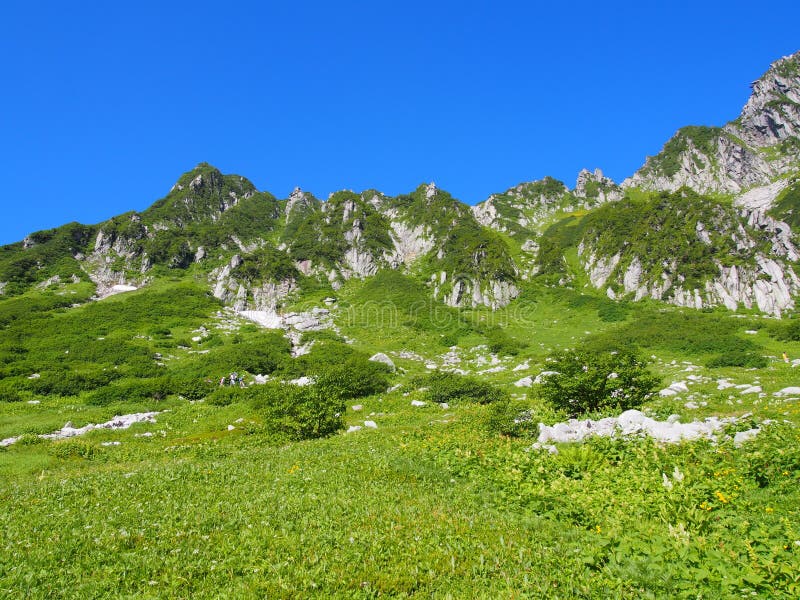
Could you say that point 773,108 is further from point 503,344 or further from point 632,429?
point 632,429

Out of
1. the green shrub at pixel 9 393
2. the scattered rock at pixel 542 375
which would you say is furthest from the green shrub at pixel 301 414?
the green shrub at pixel 9 393

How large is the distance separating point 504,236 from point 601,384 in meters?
100

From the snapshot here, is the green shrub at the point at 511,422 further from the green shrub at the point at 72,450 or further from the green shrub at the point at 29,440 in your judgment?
the green shrub at the point at 29,440

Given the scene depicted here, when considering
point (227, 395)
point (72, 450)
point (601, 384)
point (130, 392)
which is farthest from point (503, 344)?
point (72, 450)

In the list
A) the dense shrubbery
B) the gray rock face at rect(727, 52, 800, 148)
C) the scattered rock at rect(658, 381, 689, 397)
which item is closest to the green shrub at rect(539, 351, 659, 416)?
the scattered rock at rect(658, 381, 689, 397)

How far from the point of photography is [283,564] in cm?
713

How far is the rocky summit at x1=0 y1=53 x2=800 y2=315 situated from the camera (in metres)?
65.7

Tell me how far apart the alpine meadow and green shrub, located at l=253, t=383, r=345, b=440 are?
0.48 ft

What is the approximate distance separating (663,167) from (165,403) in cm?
16623

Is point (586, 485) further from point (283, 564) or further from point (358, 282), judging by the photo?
point (358, 282)

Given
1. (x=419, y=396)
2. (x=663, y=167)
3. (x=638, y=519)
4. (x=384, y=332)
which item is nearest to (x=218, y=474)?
(x=638, y=519)

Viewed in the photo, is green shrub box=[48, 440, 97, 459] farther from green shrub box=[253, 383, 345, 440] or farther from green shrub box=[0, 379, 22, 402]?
green shrub box=[0, 379, 22, 402]

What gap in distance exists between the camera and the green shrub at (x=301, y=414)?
20.7 m

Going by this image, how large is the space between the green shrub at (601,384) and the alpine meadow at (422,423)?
0.40 ft
